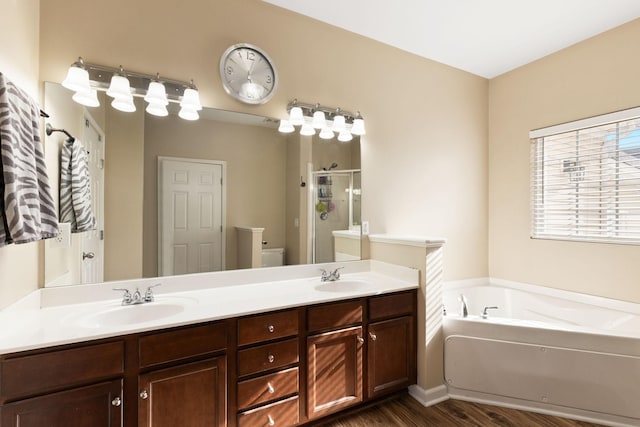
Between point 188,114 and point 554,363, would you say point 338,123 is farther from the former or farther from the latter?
point 554,363

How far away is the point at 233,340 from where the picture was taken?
155 centimetres

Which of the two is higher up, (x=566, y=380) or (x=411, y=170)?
(x=411, y=170)

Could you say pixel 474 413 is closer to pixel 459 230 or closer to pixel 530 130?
pixel 459 230

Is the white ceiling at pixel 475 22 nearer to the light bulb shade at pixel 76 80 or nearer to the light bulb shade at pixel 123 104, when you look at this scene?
the light bulb shade at pixel 123 104

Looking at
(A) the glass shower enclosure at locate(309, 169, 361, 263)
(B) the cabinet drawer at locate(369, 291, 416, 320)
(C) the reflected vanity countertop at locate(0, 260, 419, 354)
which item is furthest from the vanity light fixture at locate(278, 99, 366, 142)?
(B) the cabinet drawer at locate(369, 291, 416, 320)

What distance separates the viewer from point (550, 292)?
9.28 ft

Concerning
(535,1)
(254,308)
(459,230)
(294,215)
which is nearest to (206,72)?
(294,215)

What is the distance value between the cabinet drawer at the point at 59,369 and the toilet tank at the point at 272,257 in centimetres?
103

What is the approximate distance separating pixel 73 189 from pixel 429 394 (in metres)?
2.53

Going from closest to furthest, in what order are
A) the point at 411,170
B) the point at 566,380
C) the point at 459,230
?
the point at 566,380, the point at 411,170, the point at 459,230

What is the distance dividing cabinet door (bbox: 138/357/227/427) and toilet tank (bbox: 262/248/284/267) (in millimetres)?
787

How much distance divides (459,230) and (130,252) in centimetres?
286

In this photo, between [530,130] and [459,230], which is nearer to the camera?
[530,130]

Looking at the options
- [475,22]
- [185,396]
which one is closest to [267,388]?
[185,396]
